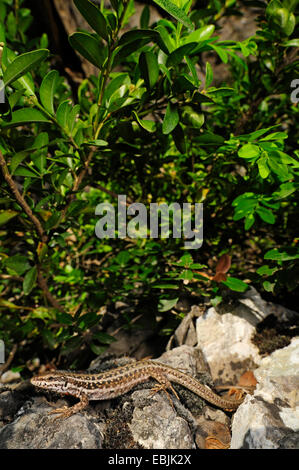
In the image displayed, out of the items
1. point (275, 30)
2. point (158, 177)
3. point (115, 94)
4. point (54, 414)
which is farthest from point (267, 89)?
point (54, 414)

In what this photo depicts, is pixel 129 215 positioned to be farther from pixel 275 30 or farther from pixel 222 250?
pixel 275 30

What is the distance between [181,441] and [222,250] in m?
1.60

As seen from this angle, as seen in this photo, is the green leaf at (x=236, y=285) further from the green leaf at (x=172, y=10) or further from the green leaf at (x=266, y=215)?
the green leaf at (x=172, y=10)

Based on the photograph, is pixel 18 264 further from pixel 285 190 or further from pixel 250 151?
pixel 285 190

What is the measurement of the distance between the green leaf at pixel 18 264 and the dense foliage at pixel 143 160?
0.01 meters

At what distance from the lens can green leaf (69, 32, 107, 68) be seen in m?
1.54

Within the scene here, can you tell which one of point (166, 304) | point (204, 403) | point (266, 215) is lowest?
point (204, 403)

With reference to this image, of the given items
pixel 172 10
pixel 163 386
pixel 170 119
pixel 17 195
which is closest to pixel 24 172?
pixel 17 195

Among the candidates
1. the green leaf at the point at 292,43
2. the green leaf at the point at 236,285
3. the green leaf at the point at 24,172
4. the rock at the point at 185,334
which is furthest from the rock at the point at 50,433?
the green leaf at the point at 292,43

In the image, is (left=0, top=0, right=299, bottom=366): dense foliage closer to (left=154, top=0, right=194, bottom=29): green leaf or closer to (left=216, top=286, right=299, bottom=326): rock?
(left=154, top=0, right=194, bottom=29): green leaf

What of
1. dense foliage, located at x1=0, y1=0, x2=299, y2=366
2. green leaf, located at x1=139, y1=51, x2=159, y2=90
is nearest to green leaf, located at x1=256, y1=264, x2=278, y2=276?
dense foliage, located at x1=0, y1=0, x2=299, y2=366

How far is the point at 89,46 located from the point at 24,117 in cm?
48

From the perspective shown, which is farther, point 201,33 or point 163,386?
point 163,386

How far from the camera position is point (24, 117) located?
5.53 feet
